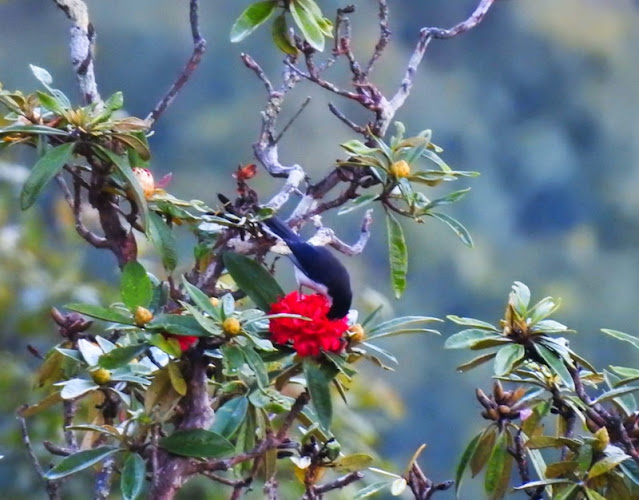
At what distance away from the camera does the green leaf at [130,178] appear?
83 centimetres

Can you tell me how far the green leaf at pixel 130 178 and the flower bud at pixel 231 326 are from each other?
0.14 m

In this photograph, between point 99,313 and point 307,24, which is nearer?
point 99,313

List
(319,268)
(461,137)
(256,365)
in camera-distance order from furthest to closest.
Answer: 1. (461,137)
2. (319,268)
3. (256,365)

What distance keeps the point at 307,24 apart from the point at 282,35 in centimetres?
6

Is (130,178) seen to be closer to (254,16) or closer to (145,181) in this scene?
(145,181)

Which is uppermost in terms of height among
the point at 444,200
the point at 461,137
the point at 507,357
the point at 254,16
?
the point at 461,137

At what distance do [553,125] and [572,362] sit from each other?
200cm

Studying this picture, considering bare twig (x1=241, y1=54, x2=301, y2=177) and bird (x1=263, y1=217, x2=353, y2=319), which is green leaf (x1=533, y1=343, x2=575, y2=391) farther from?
bare twig (x1=241, y1=54, x2=301, y2=177)

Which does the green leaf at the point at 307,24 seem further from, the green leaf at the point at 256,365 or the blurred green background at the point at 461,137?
the blurred green background at the point at 461,137

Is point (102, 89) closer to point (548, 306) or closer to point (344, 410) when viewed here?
point (344, 410)

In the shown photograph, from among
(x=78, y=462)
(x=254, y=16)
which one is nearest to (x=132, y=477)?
(x=78, y=462)

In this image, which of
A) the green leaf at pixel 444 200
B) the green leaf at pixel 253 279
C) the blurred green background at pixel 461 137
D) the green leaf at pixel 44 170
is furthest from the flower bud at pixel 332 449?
the blurred green background at pixel 461 137

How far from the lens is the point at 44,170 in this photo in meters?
0.81

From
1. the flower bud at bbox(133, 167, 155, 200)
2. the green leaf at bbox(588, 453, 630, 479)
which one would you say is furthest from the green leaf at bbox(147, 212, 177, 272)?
the green leaf at bbox(588, 453, 630, 479)
